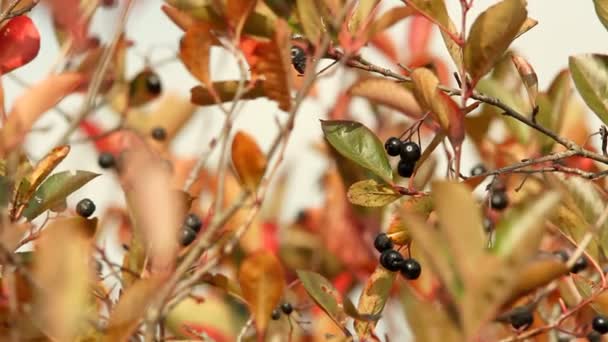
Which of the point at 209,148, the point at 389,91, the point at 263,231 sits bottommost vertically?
the point at 263,231

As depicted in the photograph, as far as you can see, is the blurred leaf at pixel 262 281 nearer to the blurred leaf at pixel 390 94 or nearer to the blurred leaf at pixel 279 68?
the blurred leaf at pixel 279 68

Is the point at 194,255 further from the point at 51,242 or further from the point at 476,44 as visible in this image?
the point at 476,44

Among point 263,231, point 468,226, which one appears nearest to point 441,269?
point 468,226

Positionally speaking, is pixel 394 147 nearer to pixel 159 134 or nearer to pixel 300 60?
pixel 300 60

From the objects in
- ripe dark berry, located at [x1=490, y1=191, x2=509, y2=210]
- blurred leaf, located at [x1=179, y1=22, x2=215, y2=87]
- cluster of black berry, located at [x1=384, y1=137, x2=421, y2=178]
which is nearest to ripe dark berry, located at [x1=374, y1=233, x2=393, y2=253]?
cluster of black berry, located at [x1=384, y1=137, x2=421, y2=178]

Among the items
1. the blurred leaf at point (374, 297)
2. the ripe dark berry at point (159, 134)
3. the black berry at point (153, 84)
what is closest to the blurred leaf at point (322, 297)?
the blurred leaf at point (374, 297)

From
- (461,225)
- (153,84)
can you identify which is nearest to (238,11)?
(461,225)
